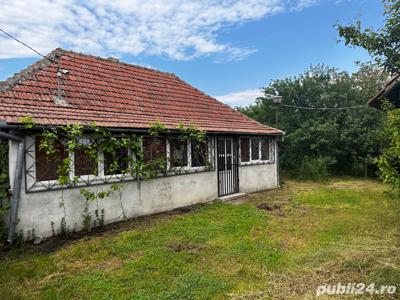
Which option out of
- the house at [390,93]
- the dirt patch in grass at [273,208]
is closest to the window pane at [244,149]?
the dirt patch in grass at [273,208]

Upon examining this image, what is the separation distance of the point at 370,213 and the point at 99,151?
732 cm

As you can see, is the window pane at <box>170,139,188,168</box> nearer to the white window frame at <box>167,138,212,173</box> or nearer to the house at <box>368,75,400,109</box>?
the white window frame at <box>167,138,212,173</box>

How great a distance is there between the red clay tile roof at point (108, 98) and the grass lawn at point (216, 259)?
2.68 metres

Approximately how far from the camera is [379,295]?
3.70 metres

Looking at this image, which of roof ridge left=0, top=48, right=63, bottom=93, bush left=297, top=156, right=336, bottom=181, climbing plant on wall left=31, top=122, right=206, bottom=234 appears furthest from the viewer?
bush left=297, top=156, right=336, bottom=181

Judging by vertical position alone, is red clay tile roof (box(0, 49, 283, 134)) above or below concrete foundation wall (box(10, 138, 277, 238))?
above

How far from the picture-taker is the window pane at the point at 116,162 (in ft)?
24.0

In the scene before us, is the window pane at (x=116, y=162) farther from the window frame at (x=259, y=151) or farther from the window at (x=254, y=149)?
the window at (x=254, y=149)

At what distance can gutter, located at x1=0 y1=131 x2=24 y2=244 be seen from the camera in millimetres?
5637

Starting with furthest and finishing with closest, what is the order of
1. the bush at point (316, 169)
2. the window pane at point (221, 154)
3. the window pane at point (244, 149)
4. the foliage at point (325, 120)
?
the foliage at point (325, 120), the bush at point (316, 169), the window pane at point (244, 149), the window pane at point (221, 154)

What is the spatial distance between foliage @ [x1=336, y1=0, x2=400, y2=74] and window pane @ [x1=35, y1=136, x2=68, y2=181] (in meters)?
7.06

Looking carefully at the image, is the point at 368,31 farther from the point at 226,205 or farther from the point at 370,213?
the point at 226,205

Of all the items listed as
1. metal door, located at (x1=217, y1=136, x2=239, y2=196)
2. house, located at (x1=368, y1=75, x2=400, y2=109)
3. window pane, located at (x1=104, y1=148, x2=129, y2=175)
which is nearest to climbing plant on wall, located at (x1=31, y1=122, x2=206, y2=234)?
window pane, located at (x1=104, y1=148, x2=129, y2=175)

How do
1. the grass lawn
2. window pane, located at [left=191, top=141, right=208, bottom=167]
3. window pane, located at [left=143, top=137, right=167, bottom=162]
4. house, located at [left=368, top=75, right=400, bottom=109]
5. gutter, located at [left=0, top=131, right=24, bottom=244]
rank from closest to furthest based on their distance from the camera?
1. the grass lawn
2. gutter, located at [left=0, top=131, right=24, bottom=244]
3. house, located at [left=368, top=75, right=400, bottom=109]
4. window pane, located at [left=143, top=137, right=167, bottom=162]
5. window pane, located at [left=191, top=141, right=208, bottom=167]
